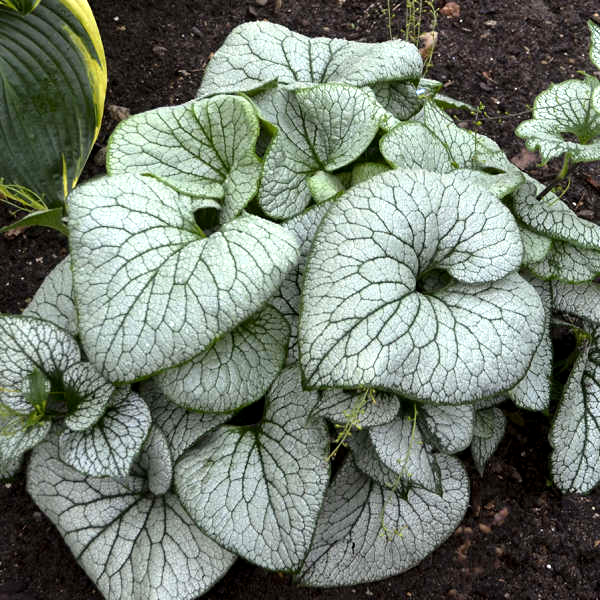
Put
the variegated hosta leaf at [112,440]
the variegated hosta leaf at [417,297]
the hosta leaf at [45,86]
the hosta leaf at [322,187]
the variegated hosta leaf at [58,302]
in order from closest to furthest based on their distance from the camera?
the variegated hosta leaf at [417,297] → the variegated hosta leaf at [112,440] → the hosta leaf at [322,187] → the variegated hosta leaf at [58,302] → the hosta leaf at [45,86]

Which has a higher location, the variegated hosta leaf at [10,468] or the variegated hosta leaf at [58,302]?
the variegated hosta leaf at [58,302]

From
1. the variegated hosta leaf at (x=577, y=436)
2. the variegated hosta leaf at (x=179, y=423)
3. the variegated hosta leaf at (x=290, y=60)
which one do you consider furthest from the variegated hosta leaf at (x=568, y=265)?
the variegated hosta leaf at (x=179, y=423)

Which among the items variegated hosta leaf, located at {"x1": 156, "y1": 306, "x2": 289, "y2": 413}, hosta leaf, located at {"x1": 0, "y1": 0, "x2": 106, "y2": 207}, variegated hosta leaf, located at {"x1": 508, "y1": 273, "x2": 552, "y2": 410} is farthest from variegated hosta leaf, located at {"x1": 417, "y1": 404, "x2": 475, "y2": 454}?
hosta leaf, located at {"x1": 0, "y1": 0, "x2": 106, "y2": 207}

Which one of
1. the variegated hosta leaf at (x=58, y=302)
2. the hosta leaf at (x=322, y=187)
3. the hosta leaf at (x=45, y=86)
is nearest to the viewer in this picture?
the hosta leaf at (x=322, y=187)

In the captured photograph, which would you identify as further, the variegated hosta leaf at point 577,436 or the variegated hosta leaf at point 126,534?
the variegated hosta leaf at point 577,436

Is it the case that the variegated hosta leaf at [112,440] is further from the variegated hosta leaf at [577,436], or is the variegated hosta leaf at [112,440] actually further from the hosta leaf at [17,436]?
the variegated hosta leaf at [577,436]

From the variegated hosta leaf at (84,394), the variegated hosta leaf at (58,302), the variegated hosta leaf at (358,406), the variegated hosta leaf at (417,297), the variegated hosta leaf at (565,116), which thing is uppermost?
the variegated hosta leaf at (565,116)

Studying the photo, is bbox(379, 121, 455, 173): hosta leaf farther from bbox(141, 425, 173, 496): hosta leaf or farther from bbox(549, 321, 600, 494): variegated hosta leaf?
bbox(141, 425, 173, 496): hosta leaf

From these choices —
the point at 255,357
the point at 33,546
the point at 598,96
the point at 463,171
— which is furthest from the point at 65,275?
the point at 598,96
